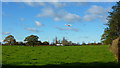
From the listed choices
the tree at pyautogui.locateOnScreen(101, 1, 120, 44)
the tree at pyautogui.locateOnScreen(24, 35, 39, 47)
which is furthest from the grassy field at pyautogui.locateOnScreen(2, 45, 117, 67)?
the tree at pyautogui.locateOnScreen(24, 35, 39, 47)

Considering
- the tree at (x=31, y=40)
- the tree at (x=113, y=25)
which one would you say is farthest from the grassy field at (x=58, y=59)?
the tree at (x=31, y=40)

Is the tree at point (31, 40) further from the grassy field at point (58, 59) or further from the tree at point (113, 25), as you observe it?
the grassy field at point (58, 59)

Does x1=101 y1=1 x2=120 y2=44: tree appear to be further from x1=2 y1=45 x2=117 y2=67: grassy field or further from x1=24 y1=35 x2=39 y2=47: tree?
x1=24 y1=35 x2=39 y2=47: tree

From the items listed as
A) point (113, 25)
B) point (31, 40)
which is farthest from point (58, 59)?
point (31, 40)

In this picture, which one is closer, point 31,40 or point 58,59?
point 58,59

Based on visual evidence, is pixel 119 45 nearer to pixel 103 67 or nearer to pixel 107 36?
pixel 103 67

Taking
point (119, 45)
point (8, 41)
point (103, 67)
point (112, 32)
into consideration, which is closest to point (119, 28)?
point (112, 32)

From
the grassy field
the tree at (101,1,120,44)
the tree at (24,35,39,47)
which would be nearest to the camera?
the grassy field

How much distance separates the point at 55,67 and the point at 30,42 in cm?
6912

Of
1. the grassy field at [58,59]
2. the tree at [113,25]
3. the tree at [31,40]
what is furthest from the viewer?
the tree at [31,40]

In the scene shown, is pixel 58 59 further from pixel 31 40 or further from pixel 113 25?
pixel 31 40

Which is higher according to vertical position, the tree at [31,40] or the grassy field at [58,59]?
the tree at [31,40]

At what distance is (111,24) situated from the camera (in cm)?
5006

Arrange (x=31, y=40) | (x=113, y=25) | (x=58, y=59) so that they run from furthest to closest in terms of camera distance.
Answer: (x=31, y=40) → (x=113, y=25) → (x=58, y=59)
